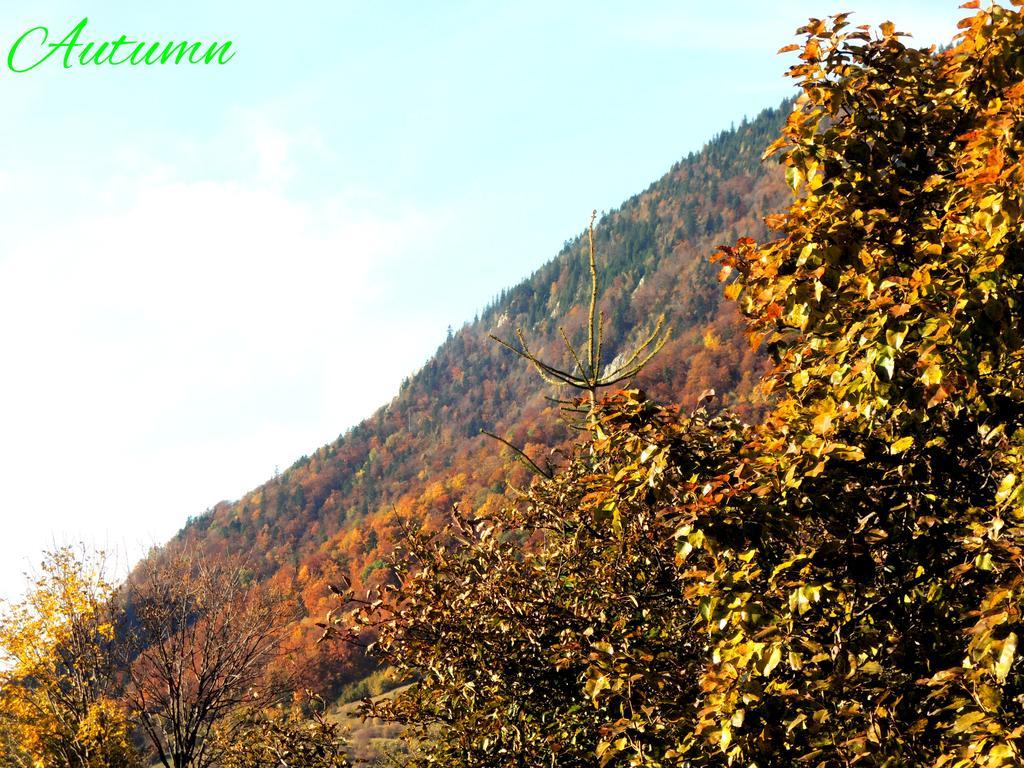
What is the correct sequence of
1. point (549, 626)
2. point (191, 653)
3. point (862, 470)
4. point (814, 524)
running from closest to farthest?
1. point (862, 470)
2. point (814, 524)
3. point (549, 626)
4. point (191, 653)

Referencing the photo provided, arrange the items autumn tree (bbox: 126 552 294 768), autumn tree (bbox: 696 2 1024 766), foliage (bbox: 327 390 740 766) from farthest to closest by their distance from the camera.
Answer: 1. autumn tree (bbox: 126 552 294 768)
2. foliage (bbox: 327 390 740 766)
3. autumn tree (bbox: 696 2 1024 766)

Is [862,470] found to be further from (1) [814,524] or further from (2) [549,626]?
(2) [549,626]

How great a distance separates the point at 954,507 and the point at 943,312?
1.37 meters

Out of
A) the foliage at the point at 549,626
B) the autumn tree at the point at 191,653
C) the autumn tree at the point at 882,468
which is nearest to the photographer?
the autumn tree at the point at 882,468

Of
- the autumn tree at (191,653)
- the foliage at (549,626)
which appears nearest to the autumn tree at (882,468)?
the foliage at (549,626)

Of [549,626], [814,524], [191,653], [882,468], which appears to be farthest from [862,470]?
[191,653]

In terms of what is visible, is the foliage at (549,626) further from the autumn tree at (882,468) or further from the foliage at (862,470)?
the autumn tree at (882,468)

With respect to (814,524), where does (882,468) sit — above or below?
above

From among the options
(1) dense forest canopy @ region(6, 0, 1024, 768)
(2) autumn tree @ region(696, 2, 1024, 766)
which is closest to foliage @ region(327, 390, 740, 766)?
(1) dense forest canopy @ region(6, 0, 1024, 768)

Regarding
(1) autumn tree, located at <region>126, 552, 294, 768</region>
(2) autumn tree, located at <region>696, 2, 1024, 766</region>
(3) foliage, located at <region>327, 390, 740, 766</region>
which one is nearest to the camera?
(2) autumn tree, located at <region>696, 2, 1024, 766</region>

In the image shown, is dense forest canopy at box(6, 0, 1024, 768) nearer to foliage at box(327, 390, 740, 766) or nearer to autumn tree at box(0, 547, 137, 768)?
foliage at box(327, 390, 740, 766)

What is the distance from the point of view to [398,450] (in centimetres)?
18800

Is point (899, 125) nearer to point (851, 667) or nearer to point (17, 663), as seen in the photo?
point (851, 667)

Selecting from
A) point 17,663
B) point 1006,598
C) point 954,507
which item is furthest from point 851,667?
point 17,663
